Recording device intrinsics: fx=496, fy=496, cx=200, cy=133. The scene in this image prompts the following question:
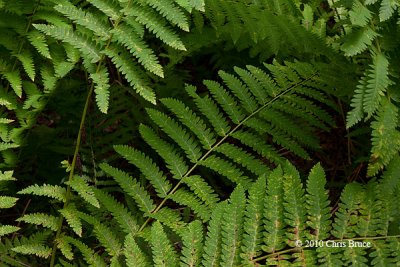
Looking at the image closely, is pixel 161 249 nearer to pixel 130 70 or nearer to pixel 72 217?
pixel 72 217

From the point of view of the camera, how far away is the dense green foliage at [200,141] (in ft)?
7.37

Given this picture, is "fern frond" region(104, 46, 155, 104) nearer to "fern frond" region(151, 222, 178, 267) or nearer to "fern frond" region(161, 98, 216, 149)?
"fern frond" region(161, 98, 216, 149)

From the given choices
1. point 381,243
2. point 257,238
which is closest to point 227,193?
point 257,238

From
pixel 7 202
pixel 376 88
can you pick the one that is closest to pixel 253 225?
pixel 376 88

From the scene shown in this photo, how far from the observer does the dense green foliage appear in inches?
88.4

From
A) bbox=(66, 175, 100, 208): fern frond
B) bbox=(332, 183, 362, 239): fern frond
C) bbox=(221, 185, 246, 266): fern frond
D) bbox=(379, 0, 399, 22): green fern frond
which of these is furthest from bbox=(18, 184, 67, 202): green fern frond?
bbox=(379, 0, 399, 22): green fern frond

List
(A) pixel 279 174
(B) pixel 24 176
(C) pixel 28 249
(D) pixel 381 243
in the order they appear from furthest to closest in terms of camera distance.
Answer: (B) pixel 24 176, (C) pixel 28 249, (A) pixel 279 174, (D) pixel 381 243

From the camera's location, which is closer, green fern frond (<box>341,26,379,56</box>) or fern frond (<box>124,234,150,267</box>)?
fern frond (<box>124,234,150,267</box>)

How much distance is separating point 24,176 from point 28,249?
74cm

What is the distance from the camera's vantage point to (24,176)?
10.4ft

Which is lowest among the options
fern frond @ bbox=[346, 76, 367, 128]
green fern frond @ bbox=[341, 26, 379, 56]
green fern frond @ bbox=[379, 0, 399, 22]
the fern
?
the fern

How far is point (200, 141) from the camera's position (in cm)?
272

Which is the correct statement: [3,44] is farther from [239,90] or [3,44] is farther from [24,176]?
[239,90]

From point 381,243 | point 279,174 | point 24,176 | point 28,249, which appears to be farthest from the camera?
point 24,176
